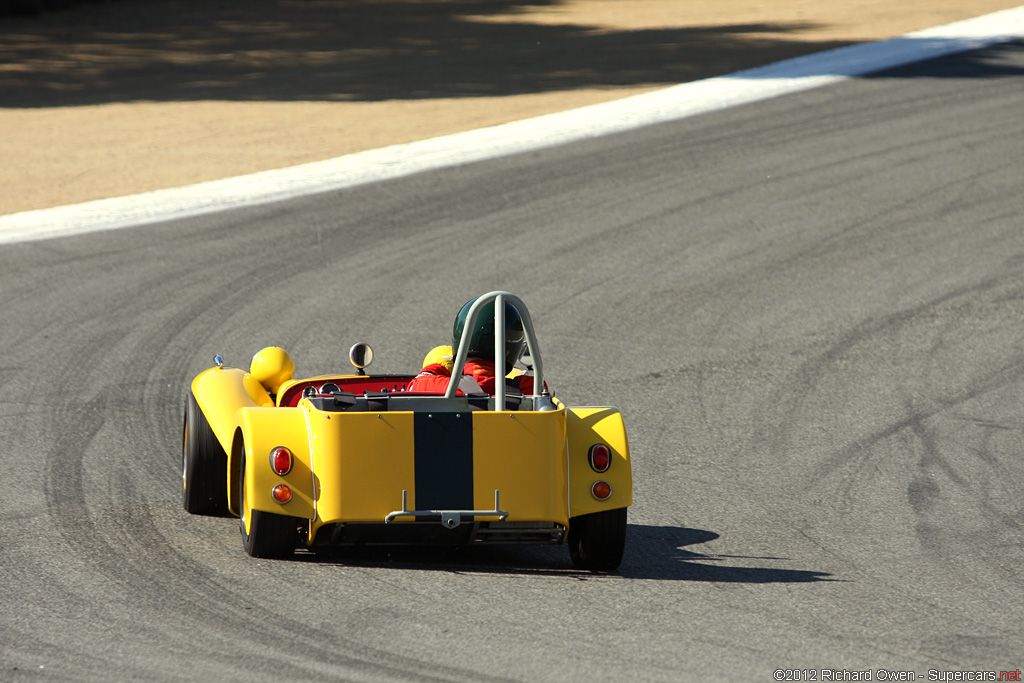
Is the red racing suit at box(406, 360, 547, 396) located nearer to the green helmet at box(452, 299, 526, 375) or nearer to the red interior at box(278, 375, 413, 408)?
the green helmet at box(452, 299, 526, 375)

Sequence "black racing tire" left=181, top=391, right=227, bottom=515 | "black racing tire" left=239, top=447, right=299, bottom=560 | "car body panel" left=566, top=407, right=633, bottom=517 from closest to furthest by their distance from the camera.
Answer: "black racing tire" left=239, top=447, right=299, bottom=560, "car body panel" left=566, top=407, right=633, bottom=517, "black racing tire" left=181, top=391, right=227, bottom=515

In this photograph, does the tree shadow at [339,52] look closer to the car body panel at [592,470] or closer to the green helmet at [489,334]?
the green helmet at [489,334]

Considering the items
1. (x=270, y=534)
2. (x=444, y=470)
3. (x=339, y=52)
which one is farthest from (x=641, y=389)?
(x=339, y=52)

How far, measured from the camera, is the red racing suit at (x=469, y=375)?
591cm

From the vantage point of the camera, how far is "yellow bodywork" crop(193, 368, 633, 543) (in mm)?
5312

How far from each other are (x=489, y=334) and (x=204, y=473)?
1.62m

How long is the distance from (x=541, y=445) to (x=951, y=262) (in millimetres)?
8320

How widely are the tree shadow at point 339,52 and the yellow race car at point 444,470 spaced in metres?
14.6

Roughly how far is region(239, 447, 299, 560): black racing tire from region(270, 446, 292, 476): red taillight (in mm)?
203

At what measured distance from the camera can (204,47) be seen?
81.1 feet

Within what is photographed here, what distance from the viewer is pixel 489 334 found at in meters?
5.89

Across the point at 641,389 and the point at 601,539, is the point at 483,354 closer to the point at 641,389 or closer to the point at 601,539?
the point at 601,539

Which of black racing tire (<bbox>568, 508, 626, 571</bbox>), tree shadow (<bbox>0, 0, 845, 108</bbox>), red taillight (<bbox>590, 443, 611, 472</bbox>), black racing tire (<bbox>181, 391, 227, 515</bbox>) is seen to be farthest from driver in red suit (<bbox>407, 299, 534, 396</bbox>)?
tree shadow (<bbox>0, 0, 845, 108</bbox>)

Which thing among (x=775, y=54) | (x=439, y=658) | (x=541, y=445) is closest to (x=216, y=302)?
(x=541, y=445)
